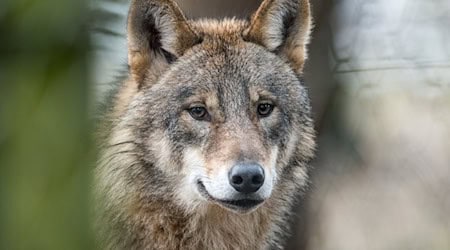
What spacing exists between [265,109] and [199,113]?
277mm

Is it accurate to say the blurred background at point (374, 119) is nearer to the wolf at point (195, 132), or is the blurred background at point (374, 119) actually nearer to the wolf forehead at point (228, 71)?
the wolf at point (195, 132)

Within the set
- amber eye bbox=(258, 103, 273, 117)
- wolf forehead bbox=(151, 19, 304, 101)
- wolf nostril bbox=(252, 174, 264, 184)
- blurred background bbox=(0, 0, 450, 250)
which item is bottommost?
blurred background bbox=(0, 0, 450, 250)

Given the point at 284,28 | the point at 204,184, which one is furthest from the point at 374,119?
the point at 204,184

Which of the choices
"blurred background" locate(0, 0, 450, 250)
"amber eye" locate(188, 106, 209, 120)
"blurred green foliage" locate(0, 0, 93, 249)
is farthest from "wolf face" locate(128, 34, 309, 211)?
"blurred green foliage" locate(0, 0, 93, 249)

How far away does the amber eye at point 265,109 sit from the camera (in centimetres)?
378

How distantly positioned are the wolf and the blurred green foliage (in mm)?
2791

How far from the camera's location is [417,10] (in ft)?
15.8

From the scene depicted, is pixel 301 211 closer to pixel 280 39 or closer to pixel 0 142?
pixel 280 39

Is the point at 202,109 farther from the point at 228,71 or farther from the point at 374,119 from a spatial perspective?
the point at 374,119

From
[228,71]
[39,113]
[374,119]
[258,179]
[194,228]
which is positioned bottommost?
[374,119]

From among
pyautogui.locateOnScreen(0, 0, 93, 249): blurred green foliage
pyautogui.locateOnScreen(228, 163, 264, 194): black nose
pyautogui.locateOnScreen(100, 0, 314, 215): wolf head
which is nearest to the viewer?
pyautogui.locateOnScreen(0, 0, 93, 249): blurred green foliage

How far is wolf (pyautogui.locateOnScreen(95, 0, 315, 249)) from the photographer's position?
365cm

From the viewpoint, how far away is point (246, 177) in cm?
341

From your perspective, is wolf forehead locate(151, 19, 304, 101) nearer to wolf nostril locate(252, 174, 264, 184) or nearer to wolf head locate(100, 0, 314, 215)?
wolf head locate(100, 0, 314, 215)
